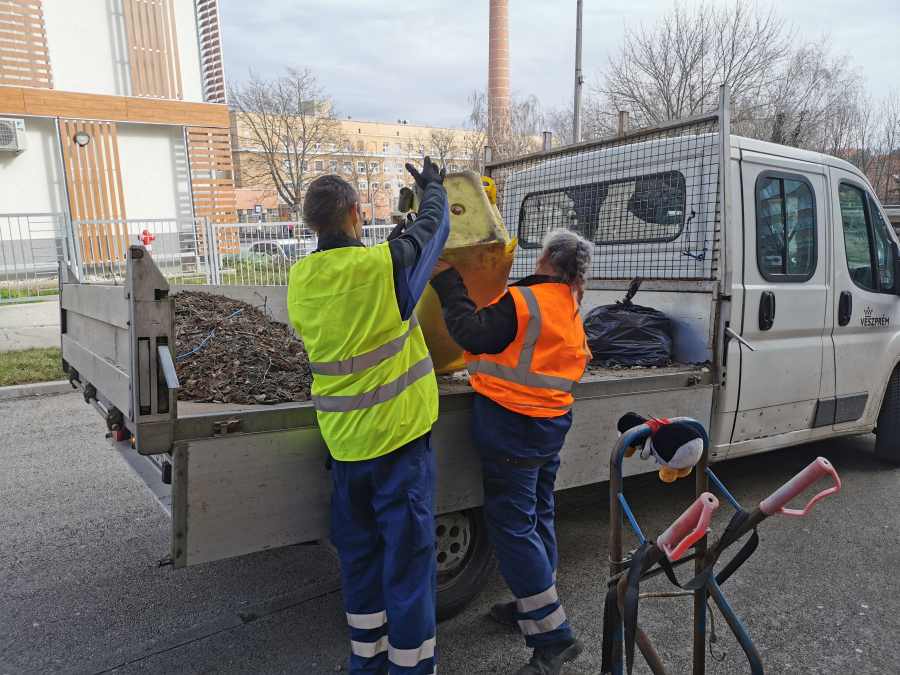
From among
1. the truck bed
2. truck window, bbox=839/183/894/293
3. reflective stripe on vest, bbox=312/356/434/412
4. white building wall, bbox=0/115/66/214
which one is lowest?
the truck bed

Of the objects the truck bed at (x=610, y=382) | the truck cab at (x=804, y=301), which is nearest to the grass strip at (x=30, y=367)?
the truck bed at (x=610, y=382)

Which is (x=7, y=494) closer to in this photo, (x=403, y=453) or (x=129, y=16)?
(x=403, y=453)

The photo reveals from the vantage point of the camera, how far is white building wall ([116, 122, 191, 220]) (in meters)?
15.8

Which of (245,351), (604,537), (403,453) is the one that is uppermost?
(245,351)

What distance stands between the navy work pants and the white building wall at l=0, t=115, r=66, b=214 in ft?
52.3

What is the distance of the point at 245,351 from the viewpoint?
297 cm

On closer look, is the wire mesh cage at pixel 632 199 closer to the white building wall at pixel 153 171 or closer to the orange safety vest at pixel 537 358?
the orange safety vest at pixel 537 358

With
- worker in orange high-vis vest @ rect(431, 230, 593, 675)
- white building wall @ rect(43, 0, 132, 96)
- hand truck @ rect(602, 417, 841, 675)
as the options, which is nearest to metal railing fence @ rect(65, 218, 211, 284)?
white building wall @ rect(43, 0, 132, 96)

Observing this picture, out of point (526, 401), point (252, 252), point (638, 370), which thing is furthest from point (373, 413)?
point (252, 252)

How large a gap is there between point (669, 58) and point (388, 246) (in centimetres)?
1953

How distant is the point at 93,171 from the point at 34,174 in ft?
4.06

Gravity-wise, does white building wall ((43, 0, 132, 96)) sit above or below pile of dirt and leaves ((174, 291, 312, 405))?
above

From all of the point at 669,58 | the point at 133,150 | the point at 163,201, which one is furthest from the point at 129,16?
the point at 669,58

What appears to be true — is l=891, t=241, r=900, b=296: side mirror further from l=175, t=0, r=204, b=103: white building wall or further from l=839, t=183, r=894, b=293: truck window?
l=175, t=0, r=204, b=103: white building wall
